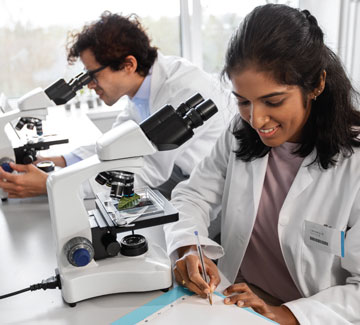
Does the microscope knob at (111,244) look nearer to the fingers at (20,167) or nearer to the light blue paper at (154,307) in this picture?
the light blue paper at (154,307)

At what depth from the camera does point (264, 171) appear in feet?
4.21

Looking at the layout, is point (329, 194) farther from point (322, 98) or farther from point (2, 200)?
point (2, 200)

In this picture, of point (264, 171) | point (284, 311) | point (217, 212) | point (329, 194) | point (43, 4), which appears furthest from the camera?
point (43, 4)

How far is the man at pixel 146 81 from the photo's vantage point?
185 cm

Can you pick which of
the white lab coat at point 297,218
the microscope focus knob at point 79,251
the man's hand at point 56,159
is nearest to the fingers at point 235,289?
the white lab coat at point 297,218

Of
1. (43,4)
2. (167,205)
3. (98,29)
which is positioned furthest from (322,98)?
(43,4)

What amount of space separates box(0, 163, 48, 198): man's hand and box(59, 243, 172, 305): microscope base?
0.70 meters

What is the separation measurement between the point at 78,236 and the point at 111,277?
12cm

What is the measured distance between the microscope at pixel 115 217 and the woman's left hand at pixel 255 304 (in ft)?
0.49

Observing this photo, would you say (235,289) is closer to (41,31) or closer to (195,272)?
(195,272)

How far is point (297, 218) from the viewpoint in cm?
117

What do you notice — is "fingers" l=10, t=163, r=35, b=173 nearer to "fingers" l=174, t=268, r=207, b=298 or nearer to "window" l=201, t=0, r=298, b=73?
"fingers" l=174, t=268, r=207, b=298

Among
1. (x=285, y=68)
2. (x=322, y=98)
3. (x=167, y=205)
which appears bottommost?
(x=167, y=205)

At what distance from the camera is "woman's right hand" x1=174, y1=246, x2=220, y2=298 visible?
3.16 ft
